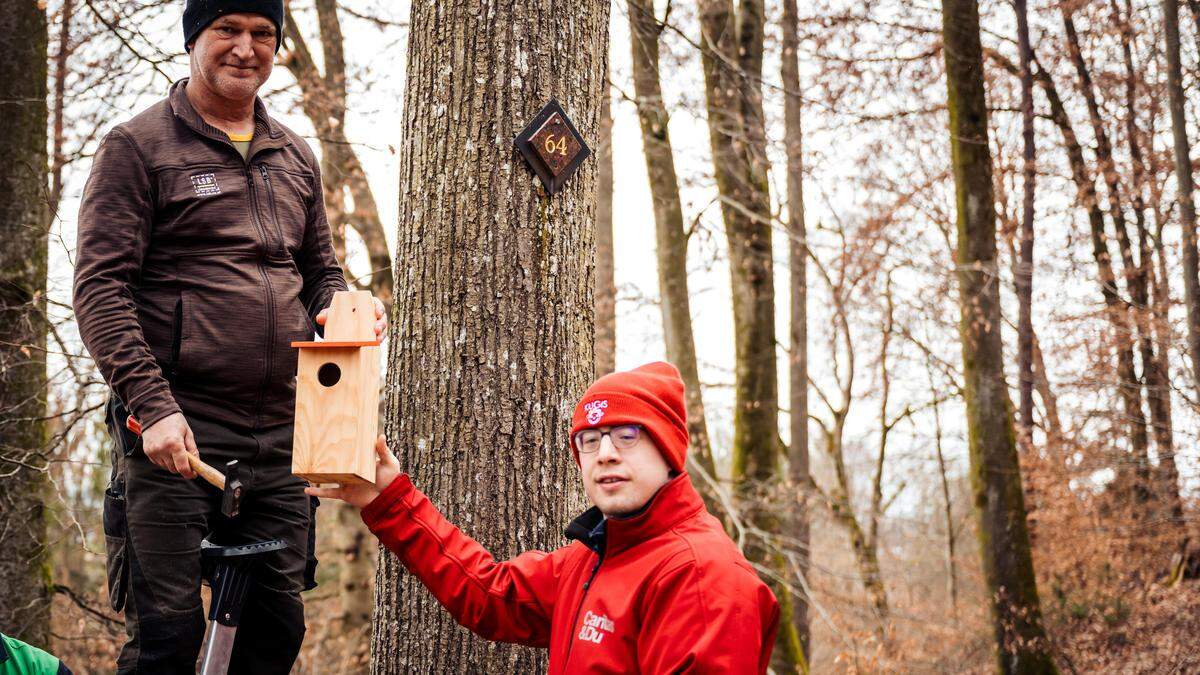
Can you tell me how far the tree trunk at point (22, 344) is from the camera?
6891 millimetres

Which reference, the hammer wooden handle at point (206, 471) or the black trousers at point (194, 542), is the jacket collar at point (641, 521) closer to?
the black trousers at point (194, 542)

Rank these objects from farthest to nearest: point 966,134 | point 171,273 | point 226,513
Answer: point 966,134
point 171,273
point 226,513

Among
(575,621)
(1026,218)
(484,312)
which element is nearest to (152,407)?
(484,312)

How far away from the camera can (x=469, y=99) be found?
356 centimetres

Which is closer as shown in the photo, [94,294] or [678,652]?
[678,652]

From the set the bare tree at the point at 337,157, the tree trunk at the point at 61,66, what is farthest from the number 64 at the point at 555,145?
the bare tree at the point at 337,157

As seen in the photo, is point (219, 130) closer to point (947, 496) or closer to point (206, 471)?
point (206, 471)

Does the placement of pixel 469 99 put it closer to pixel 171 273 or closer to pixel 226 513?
pixel 171 273

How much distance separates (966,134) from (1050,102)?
6584 millimetres

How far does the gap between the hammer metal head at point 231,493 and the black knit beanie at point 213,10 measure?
123 cm

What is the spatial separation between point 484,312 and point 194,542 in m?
1.11

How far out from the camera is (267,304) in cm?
305

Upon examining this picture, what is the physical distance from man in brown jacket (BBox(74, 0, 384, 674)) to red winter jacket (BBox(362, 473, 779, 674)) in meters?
0.37

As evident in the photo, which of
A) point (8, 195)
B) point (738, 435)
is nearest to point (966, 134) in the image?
point (738, 435)
